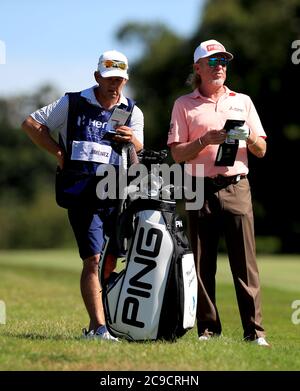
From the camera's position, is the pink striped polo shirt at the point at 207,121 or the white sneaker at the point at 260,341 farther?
the pink striped polo shirt at the point at 207,121

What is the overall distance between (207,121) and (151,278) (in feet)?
4.95

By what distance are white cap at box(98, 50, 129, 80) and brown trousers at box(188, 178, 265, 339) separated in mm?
1245

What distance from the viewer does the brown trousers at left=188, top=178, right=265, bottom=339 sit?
8.62 metres

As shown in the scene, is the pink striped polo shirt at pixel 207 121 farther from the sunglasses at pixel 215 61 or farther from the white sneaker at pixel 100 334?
the white sneaker at pixel 100 334

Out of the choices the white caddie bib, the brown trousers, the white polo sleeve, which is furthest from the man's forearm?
the brown trousers

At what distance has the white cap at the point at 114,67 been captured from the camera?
8.37m

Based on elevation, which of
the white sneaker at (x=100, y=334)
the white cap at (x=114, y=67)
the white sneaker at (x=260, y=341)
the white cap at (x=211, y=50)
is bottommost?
the white sneaker at (x=260, y=341)

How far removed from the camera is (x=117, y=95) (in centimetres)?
854

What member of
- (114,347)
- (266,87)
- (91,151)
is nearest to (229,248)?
(91,151)

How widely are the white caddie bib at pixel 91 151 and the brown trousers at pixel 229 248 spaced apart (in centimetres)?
92

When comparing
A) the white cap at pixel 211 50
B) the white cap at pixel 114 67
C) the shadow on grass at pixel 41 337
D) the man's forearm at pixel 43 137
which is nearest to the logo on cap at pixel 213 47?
the white cap at pixel 211 50

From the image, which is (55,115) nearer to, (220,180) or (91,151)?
(91,151)

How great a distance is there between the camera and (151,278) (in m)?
7.97
